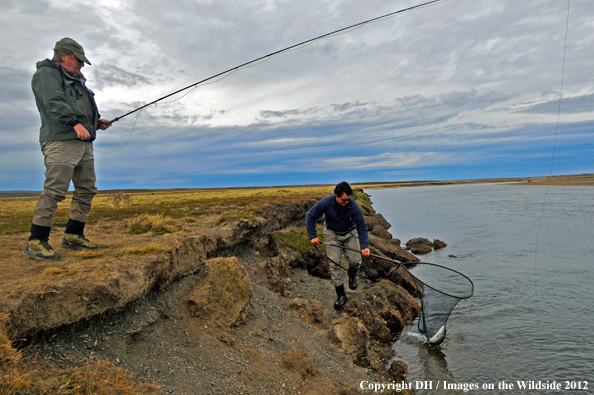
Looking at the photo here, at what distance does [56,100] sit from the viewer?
5.19 metres

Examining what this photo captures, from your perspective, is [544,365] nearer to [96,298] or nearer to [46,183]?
[96,298]

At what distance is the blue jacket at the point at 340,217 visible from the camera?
7.50 meters

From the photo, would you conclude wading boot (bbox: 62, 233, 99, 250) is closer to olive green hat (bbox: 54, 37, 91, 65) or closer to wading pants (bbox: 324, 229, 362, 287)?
olive green hat (bbox: 54, 37, 91, 65)

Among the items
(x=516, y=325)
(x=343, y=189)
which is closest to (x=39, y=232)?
(x=343, y=189)

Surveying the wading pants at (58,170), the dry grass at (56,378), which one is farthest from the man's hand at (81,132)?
the dry grass at (56,378)

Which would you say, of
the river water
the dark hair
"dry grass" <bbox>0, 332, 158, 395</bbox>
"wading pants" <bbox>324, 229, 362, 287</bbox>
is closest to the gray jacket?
"dry grass" <bbox>0, 332, 158, 395</bbox>

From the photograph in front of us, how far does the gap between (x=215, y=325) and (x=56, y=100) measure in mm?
4474

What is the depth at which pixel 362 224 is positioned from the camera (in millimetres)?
7582

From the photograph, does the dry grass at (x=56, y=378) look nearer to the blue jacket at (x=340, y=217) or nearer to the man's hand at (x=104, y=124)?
the man's hand at (x=104, y=124)

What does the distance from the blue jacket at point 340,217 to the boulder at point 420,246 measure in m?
11.2

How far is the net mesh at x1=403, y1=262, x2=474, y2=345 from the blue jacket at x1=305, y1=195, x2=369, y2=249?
4.54 feet

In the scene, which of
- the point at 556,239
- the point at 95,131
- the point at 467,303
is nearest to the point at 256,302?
the point at 95,131

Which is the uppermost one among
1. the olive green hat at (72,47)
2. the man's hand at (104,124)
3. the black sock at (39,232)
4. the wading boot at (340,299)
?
the olive green hat at (72,47)

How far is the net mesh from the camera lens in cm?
683
